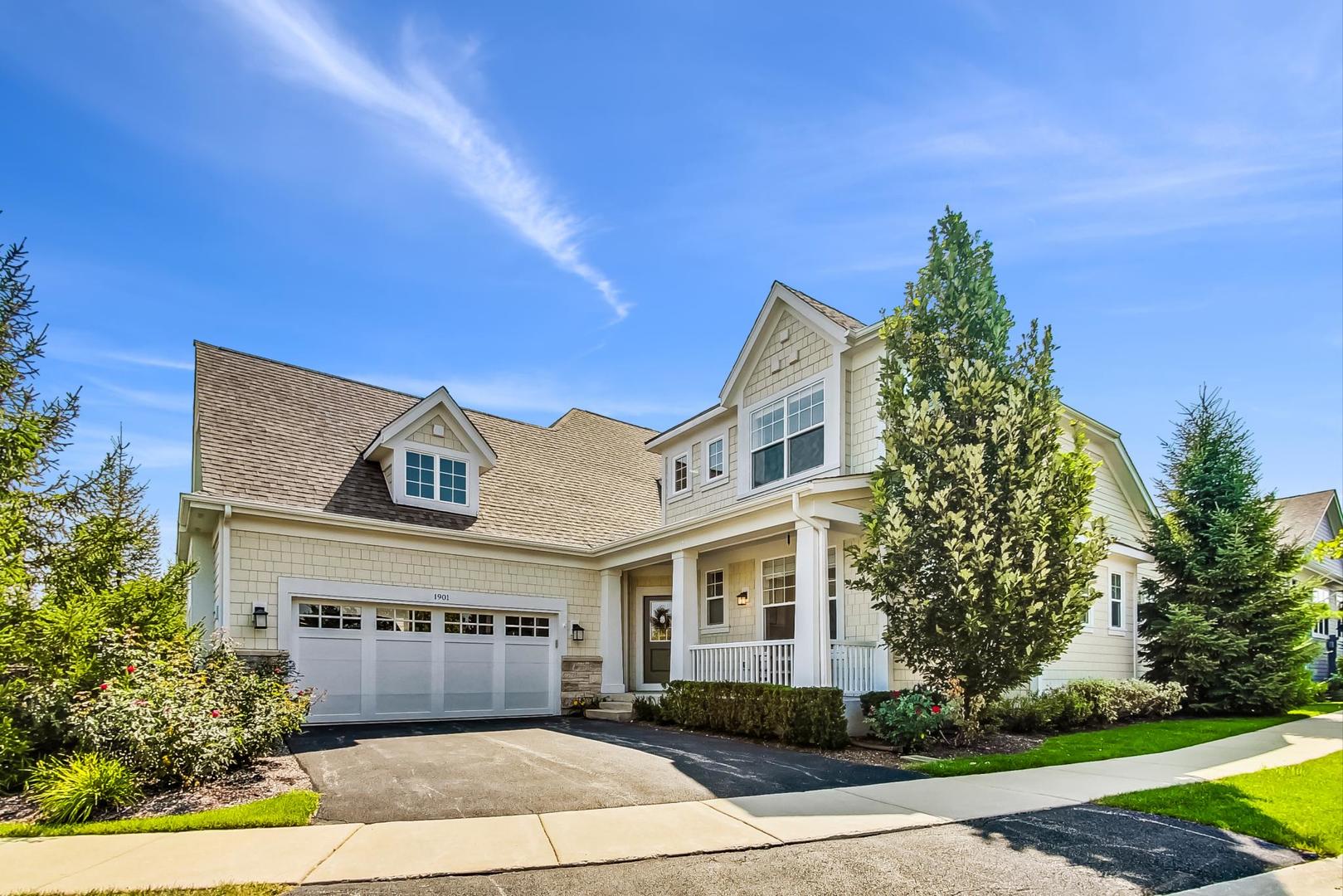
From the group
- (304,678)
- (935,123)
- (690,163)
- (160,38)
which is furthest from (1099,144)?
(304,678)

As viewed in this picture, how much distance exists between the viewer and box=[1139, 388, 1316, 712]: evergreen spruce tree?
15.8 m

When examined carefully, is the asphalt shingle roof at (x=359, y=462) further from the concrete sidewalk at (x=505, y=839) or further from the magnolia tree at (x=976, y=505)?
the concrete sidewalk at (x=505, y=839)

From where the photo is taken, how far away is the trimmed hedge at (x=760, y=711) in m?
10.8

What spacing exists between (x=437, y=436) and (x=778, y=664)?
872cm

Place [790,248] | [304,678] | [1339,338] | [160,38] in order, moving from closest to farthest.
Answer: [1339,338], [160,38], [304,678], [790,248]

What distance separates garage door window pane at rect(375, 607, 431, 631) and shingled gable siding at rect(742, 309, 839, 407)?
7.76 meters

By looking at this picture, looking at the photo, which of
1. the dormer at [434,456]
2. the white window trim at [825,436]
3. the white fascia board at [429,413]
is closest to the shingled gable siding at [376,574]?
the dormer at [434,456]

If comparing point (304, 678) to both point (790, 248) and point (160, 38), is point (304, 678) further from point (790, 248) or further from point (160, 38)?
point (790, 248)

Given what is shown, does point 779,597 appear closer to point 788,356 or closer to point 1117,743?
point 788,356

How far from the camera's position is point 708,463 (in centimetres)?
1753

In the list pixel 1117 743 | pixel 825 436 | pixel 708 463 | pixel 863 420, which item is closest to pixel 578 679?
pixel 708 463

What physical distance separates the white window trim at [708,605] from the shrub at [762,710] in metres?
2.44

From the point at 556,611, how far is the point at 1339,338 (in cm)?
1376

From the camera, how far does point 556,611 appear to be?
16969 mm
